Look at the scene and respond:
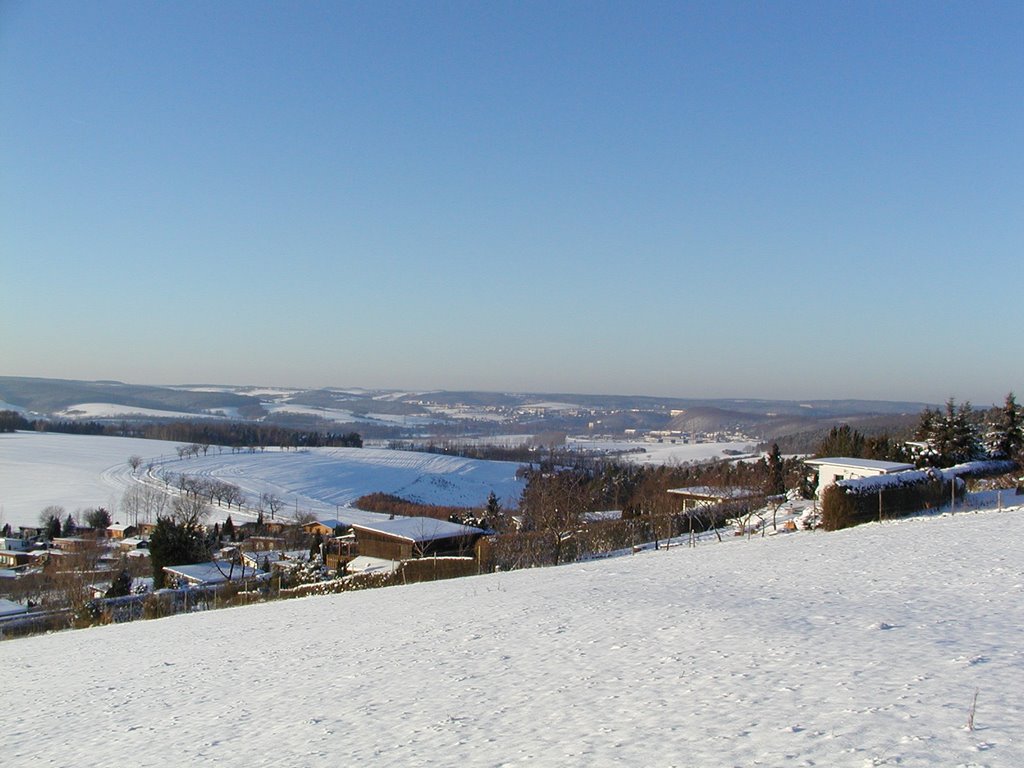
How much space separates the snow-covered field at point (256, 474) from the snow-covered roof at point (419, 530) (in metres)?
32.7

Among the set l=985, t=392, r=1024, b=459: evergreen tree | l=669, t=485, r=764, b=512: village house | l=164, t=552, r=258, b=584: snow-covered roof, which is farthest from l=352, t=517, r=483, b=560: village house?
l=985, t=392, r=1024, b=459: evergreen tree

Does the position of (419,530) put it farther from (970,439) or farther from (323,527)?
(970,439)

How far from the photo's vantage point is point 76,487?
8288 centimetres

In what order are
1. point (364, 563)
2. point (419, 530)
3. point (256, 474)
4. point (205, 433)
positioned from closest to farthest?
point (364, 563), point (419, 530), point (256, 474), point (205, 433)

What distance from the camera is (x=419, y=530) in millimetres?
37812

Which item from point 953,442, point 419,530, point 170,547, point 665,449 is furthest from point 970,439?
point 665,449

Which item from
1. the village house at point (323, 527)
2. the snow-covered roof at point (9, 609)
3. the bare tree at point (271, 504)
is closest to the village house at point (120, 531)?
the bare tree at point (271, 504)

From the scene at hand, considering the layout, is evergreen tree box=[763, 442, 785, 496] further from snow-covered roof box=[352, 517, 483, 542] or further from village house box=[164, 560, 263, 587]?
village house box=[164, 560, 263, 587]

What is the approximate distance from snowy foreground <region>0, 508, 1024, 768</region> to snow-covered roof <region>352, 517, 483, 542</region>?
70.3 ft

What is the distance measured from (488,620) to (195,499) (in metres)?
71.6

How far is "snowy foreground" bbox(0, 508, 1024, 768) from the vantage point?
5703 millimetres

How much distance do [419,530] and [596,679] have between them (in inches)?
1219

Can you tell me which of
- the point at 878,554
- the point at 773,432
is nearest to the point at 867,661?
the point at 878,554

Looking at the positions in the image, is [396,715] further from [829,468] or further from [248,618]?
[829,468]
